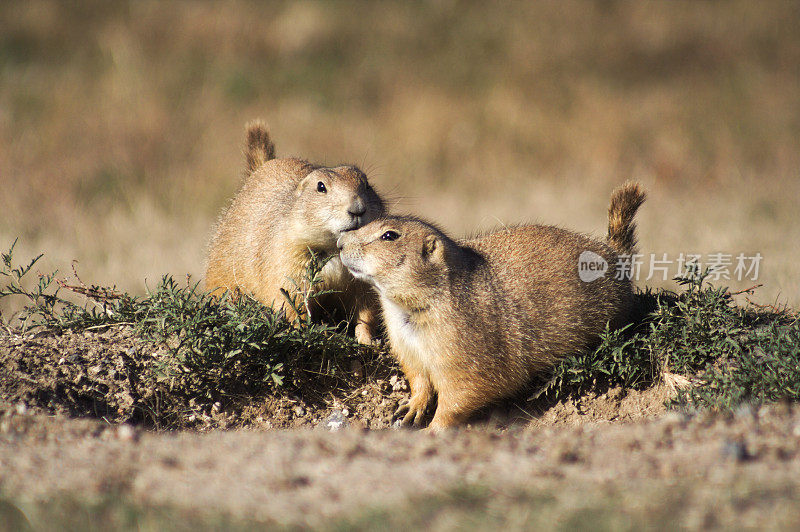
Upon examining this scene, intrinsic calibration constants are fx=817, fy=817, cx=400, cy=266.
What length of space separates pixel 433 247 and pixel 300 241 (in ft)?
3.10

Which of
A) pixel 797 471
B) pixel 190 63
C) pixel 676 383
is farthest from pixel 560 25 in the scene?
pixel 797 471

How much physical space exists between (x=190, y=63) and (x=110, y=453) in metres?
10.3

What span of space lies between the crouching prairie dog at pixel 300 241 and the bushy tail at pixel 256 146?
66 cm

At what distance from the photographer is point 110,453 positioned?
129 inches

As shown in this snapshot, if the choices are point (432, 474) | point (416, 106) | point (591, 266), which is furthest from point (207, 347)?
point (416, 106)

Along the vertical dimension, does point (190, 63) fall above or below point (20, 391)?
above

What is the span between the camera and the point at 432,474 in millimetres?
2969

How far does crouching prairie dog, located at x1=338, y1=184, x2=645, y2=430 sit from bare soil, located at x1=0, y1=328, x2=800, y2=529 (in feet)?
3.00

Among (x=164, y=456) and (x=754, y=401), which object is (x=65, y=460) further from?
(x=754, y=401)

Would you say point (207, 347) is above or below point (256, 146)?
below

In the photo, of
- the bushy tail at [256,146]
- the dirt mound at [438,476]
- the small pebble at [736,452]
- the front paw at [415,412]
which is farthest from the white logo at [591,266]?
the bushy tail at [256,146]

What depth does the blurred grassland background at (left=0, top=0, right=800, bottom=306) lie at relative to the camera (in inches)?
414

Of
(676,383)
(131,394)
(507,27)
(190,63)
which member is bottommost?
(131,394)

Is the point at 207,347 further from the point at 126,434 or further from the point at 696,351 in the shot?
the point at 696,351
